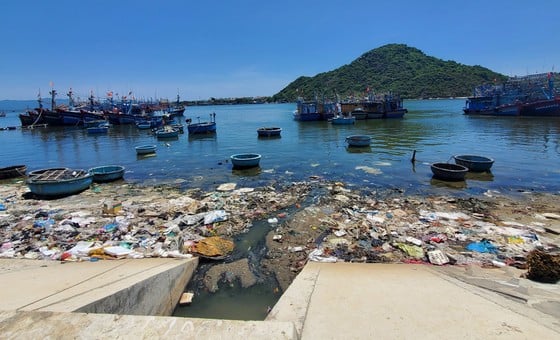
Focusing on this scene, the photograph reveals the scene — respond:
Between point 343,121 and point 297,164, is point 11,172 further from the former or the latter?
point 343,121

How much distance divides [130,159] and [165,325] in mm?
21523

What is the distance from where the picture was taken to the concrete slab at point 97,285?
4254mm

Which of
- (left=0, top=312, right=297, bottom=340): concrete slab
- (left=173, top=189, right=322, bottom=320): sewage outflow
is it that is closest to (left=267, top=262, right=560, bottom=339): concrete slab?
(left=173, top=189, right=322, bottom=320): sewage outflow

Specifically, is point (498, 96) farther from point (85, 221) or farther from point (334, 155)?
point (85, 221)

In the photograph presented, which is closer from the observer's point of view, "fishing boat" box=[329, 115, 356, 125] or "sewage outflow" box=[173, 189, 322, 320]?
"sewage outflow" box=[173, 189, 322, 320]

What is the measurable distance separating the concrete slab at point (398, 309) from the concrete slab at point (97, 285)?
2.16 meters

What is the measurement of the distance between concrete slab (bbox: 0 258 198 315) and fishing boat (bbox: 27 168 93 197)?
6575 millimetres

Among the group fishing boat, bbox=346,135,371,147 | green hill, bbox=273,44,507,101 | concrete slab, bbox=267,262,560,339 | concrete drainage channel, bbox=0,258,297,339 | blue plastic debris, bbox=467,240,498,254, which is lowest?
blue plastic debris, bbox=467,240,498,254

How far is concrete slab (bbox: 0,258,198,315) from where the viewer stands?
14.0 ft

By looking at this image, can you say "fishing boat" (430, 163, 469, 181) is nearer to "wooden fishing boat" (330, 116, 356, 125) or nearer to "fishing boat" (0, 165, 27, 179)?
"fishing boat" (0, 165, 27, 179)

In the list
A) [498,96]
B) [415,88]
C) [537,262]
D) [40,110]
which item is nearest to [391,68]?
[415,88]

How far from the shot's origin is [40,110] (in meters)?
52.3

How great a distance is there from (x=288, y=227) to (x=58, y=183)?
1019 centimetres

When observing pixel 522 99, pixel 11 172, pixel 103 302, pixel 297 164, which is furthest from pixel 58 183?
pixel 522 99
